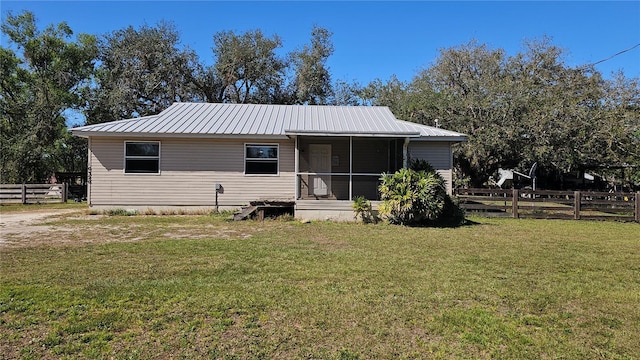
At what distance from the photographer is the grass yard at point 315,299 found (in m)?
3.13

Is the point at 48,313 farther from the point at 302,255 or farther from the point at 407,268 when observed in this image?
the point at 407,268

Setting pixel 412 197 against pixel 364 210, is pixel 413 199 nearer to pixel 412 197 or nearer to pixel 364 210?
pixel 412 197

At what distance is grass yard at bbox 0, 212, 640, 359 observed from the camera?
3.13 meters

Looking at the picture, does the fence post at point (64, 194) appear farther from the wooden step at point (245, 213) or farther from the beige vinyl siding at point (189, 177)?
the wooden step at point (245, 213)

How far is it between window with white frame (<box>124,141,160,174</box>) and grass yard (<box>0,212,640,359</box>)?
5.51 meters

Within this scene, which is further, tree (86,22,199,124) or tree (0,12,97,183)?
tree (86,22,199,124)

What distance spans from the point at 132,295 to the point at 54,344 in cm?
113

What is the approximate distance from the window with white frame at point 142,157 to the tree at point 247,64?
13919 mm

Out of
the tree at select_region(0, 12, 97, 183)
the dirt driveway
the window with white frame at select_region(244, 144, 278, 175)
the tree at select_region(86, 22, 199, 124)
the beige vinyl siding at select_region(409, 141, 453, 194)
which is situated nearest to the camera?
the dirt driveway

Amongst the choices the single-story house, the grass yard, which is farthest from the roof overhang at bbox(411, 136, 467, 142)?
the grass yard

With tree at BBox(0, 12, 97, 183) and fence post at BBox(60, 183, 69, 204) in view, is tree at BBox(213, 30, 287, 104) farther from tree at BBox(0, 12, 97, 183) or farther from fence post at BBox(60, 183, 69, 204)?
fence post at BBox(60, 183, 69, 204)

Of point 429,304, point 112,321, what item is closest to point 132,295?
point 112,321

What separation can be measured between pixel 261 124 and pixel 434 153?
6.49 m

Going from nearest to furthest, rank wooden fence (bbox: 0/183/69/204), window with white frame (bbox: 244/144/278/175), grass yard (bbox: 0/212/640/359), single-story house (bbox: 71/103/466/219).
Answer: grass yard (bbox: 0/212/640/359) → single-story house (bbox: 71/103/466/219) → window with white frame (bbox: 244/144/278/175) → wooden fence (bbox: 0/183/69/204)
